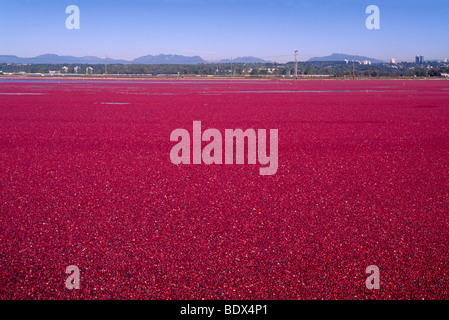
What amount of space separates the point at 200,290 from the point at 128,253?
979 mm

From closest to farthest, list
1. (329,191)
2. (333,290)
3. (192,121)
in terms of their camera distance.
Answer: (333,290)
(329,191)
(192,121)

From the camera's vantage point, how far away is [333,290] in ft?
11.1

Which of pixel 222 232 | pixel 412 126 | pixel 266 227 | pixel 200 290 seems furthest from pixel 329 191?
pixel 412 126

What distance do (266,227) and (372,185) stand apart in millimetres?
2522

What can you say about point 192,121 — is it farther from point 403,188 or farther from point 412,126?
point 403,188

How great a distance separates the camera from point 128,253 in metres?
4.00

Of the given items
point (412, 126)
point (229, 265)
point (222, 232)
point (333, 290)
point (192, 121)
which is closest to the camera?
point (333, 290)

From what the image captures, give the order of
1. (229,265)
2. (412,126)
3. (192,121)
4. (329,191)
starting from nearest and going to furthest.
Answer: (229,265), (329,191), (412,126), (192,121)

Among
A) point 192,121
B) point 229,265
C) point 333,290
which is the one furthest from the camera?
point 192,121

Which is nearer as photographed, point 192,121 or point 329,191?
point 329,191

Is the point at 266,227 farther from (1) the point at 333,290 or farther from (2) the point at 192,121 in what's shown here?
(2) the point at 192,121

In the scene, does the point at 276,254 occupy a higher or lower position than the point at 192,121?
lower
